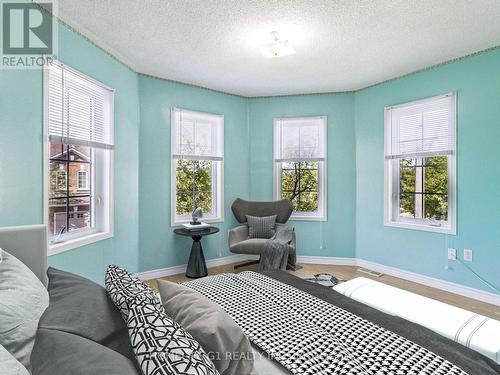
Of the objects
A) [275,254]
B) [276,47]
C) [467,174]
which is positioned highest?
[276,47]

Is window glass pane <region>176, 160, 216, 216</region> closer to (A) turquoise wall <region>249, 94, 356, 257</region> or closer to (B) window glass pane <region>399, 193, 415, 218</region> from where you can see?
(A) turquoise wall <region>249, 94, 356, 257</region>

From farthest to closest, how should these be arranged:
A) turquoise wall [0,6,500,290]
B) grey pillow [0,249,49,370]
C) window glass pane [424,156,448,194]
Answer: window glass pane [424,156,448,194] → turquoise wall [0,6,500,290] → grey pillow [0,249,49,370]

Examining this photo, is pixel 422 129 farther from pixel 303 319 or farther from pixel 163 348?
pixel 163 348

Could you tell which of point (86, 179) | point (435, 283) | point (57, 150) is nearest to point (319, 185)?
point (435, 283)

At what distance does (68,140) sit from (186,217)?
193 centimetres

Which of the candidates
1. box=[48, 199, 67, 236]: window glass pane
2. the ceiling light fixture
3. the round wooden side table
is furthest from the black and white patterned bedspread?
the ceiling light fixture

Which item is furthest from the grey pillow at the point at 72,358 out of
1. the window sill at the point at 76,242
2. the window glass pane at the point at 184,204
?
the window glass pane at the point at 184,204

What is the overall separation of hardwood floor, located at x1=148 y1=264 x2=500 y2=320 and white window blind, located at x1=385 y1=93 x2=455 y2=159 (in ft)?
5.29

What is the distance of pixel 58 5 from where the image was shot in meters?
2.21

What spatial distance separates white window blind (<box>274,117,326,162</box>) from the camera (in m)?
4.40

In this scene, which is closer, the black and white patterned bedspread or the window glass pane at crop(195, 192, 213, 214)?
the black and white patterned bedspread

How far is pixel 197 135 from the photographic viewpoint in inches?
163

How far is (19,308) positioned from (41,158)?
5.15 ft

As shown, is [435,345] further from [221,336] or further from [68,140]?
[68,140]
